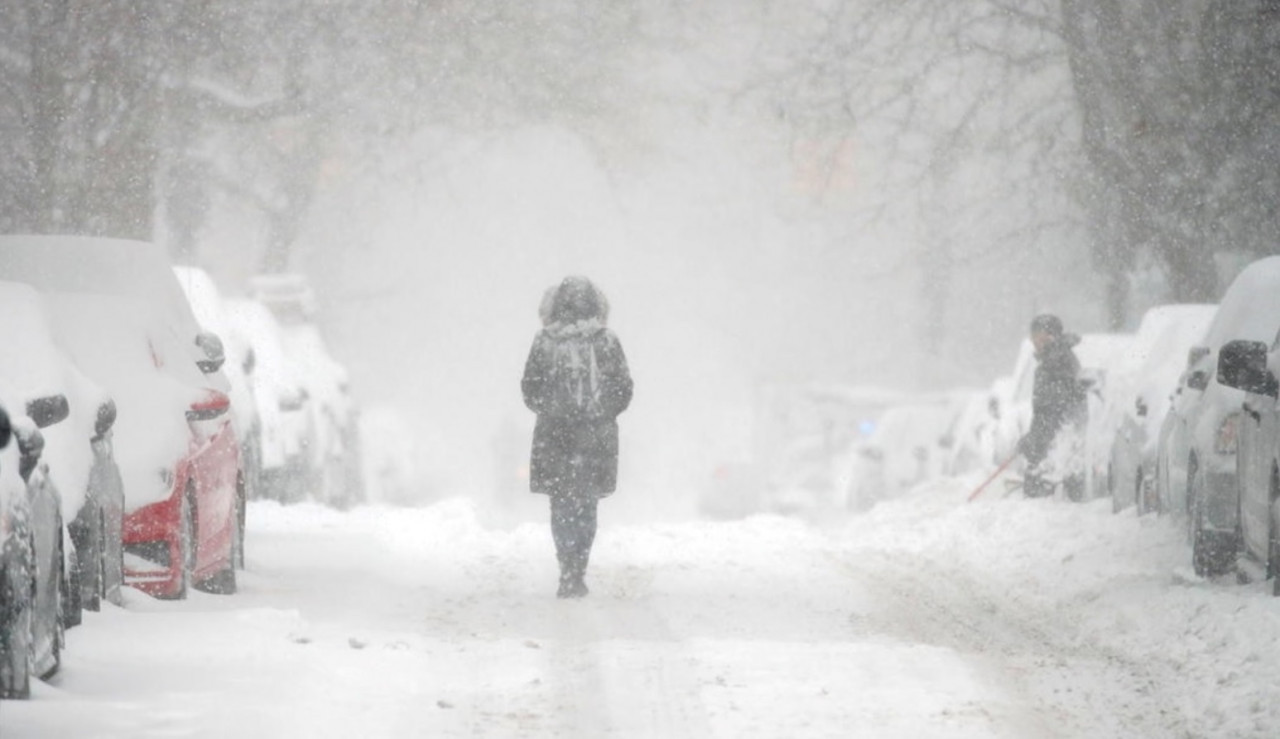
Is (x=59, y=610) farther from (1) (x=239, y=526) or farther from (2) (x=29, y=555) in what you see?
(1) (x=239, y=526)

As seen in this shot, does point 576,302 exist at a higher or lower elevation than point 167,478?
higher

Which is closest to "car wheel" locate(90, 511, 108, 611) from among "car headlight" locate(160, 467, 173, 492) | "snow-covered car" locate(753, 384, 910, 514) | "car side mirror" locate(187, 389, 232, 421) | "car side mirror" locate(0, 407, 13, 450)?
"car headlight" locate(160, 467, 173, 492)

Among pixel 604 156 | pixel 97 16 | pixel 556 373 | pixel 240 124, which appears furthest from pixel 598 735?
pixel 604 156

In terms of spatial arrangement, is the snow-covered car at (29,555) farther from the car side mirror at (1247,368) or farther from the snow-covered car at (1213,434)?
the snow-covered car at (1213,434)

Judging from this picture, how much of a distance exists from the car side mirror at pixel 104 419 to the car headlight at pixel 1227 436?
243 inches

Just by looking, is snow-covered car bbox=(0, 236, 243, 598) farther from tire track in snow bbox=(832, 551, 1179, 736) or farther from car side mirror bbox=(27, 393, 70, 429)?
tire track in snow bbox=(832, 551, 1179, 736)

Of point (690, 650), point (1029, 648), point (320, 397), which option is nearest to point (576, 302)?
point (690, 650)

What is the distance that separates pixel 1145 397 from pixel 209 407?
822 centimetres

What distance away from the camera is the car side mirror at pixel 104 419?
9.69 m

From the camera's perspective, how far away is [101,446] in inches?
387

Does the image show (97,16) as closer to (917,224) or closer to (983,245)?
(917,224)

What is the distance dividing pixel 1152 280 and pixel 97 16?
1684cm

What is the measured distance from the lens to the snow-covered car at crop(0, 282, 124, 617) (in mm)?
8750

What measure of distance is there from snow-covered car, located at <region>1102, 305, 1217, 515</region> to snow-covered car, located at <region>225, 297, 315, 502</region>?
24.7 ft
